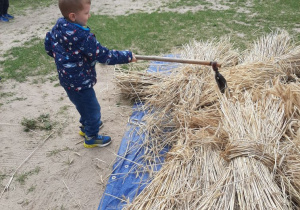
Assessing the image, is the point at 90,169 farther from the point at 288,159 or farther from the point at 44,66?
the point at 44,66

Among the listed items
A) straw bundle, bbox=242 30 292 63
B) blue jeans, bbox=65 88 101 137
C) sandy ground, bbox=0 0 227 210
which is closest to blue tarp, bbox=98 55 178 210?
sandy ground, bbox=0 0 227 210

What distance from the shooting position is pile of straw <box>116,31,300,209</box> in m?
1.96

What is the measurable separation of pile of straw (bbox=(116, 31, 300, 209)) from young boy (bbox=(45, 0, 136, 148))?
0.78m

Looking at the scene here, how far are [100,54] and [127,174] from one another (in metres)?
1.08

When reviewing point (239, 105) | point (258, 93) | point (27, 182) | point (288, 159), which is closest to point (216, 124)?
point (239, 105)

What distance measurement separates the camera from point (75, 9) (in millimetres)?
2336

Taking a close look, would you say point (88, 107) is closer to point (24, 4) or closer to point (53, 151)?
point (53, 151)

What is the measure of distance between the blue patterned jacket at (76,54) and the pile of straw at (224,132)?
0.85 m

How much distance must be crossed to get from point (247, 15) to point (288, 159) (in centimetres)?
509

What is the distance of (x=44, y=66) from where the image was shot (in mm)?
4809

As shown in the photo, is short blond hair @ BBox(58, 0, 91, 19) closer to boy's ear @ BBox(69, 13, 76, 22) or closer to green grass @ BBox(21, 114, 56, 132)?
boy's ear @ BBox(69, 13, 76, 22)

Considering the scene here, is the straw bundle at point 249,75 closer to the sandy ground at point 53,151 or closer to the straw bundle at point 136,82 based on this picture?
the straw bundle at point 136,82

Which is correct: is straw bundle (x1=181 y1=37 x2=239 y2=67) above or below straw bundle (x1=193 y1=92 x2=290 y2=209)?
above

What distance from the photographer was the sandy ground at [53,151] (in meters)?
2.52
